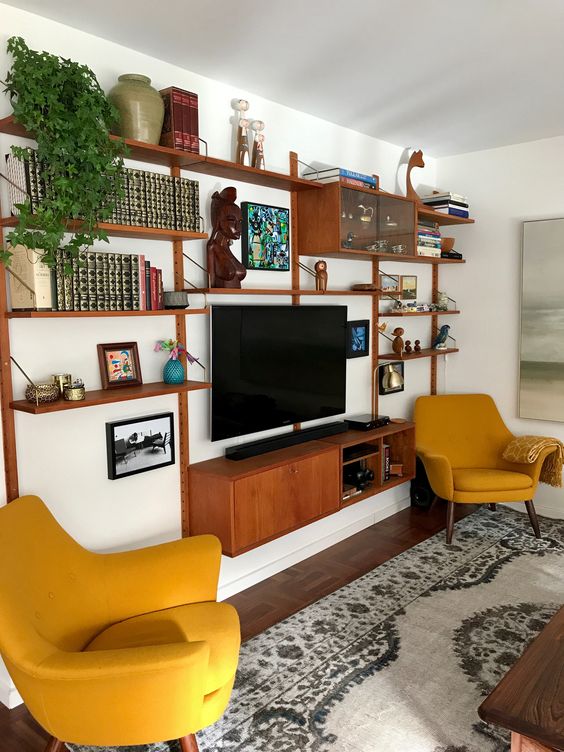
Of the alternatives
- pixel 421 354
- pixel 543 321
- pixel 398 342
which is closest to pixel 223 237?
pixel 398 342

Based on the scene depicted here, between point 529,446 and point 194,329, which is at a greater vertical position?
point 194,329

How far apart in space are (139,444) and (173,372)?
1.18 ft

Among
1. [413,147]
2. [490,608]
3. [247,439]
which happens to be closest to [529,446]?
[490,608]

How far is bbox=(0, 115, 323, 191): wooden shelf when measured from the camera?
2.30 meters

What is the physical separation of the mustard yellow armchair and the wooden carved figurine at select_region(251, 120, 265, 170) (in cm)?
208

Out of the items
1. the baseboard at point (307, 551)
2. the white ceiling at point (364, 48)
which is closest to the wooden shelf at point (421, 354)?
the baseboard at point (307, 551)

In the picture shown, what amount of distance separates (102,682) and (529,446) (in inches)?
124

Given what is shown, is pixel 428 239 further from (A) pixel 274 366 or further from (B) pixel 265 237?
(A) pixel 274 366

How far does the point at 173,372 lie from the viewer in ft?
9.20

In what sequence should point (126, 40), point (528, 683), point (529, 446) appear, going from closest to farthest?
1. point (528, 683)
2. point (126, 40)
3. point (529, 446)

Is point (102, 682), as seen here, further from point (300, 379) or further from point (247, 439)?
point (300, 379)

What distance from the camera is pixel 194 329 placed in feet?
10.0

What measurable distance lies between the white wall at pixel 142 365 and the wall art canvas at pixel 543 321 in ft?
5.09

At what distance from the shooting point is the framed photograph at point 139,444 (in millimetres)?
2693
